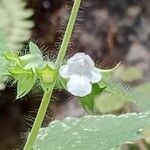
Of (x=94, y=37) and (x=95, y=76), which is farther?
(x=94, y=37)

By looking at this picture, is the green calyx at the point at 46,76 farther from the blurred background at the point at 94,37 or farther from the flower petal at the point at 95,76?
the blurred background at the point at 94,37

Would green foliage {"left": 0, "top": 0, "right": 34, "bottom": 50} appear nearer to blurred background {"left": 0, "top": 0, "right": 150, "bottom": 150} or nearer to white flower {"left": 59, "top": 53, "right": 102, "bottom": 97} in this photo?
blurred background {"left": 0, "top": 0, "right": 150, "bottom": 150}

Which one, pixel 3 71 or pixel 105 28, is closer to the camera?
pixel 3 71

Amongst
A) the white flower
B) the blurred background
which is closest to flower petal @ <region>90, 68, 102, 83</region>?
the white flower

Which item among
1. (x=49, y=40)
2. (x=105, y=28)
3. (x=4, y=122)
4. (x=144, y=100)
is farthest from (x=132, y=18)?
(x=144, y=100)

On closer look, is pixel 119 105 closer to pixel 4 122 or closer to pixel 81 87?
pixel 4 122

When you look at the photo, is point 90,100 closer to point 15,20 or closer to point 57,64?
point 57,64

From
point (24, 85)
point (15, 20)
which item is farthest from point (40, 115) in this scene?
point (15, 20)
